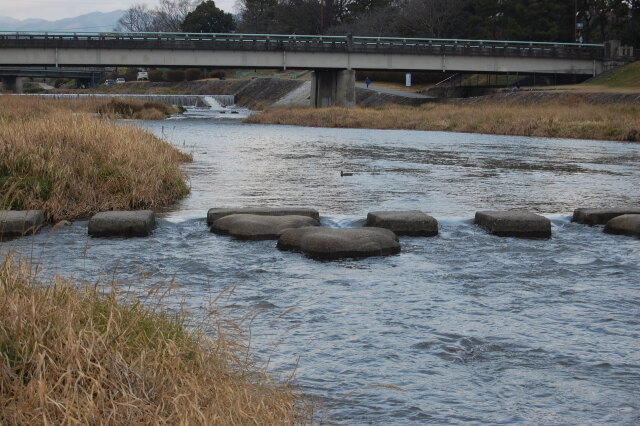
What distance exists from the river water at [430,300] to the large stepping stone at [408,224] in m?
0.26

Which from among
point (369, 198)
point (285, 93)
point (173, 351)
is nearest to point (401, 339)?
point (173, 351)

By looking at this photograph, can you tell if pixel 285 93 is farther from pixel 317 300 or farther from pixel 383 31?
pixel 317 300

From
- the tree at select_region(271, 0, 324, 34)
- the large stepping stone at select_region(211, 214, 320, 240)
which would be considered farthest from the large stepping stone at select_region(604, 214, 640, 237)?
the tree at select_region(271, 0, 324, 34)

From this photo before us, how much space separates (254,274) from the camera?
940cm

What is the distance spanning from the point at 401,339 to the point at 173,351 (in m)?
2.69

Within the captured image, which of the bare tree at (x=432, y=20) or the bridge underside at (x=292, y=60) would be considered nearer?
the bridge underside at (x=292, y=60)

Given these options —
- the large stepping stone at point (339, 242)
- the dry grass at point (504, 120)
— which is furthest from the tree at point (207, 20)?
the large stepping stone at point (339, 242)

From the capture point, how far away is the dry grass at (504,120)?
38.4 meters

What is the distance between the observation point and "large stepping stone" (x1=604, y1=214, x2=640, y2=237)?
12320 mm

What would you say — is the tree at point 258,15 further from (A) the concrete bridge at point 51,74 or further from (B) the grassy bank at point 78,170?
(B) the grassy bank at point 78,170

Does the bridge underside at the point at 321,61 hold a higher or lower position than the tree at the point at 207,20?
lower

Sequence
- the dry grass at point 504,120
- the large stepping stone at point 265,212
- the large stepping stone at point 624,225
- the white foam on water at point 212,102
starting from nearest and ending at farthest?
the large stepping stone at point 624,225 → the large stepping stone at point 265,212 → the dry grass at point 504,120 → the white foam on water at point 212,102

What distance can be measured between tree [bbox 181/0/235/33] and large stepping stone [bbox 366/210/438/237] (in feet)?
431

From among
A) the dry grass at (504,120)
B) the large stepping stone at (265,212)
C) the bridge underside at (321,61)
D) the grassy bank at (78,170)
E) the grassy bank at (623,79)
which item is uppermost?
the bridge underside at (321,61)
